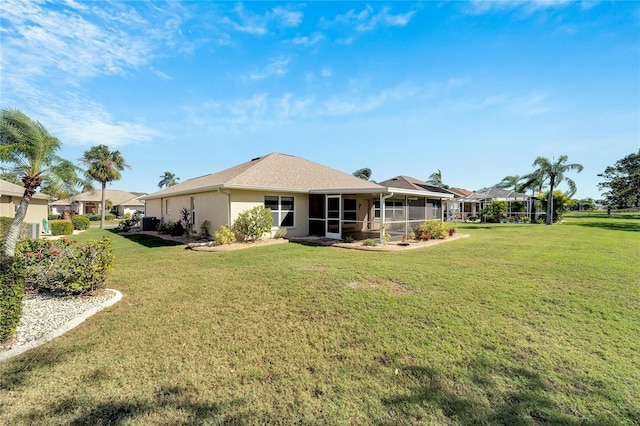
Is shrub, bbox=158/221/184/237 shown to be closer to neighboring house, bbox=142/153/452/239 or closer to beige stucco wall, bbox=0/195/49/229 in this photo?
neighboring house, bbox=142/153/452/239

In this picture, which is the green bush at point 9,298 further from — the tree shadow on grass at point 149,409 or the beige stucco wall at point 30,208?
the beige stucco wall at point 30,208

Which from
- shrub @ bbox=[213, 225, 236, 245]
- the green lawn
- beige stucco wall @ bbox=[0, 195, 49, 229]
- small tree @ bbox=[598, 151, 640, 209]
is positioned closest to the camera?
the green lawn

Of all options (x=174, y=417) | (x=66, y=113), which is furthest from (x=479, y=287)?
(x=66, y=113)

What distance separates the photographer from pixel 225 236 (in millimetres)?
12430

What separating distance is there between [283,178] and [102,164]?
81.4 ft

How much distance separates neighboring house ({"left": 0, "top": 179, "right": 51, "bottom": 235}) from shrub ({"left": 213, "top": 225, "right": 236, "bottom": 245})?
12.9 metres

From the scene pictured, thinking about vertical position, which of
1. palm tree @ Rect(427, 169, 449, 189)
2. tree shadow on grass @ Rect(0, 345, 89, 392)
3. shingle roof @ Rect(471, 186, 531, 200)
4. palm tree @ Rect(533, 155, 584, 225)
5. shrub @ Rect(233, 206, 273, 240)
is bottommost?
tree shadow on grass @ Rect(0, 345, 89, 392)

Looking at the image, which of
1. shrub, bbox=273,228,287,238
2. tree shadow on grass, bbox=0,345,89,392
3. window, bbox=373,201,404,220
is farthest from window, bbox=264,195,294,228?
tree shadow on grass, bbox=0,345,89,392

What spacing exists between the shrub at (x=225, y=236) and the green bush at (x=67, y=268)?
21.2ft

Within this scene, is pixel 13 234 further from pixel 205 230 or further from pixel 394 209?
pixel 394 209

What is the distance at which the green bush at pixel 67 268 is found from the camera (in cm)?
539

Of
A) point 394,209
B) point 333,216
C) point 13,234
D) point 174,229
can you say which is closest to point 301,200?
point 333,216

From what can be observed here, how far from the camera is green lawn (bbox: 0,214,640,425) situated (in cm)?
267

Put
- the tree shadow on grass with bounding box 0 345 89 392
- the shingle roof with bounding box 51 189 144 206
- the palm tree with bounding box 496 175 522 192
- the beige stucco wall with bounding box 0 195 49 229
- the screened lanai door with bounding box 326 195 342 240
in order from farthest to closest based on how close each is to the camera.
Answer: the palm tree with bounding box 496 175 522 192
the shingle roof with bounding box 51 189 144 206
the beige stucco wall with bounding box 0 195 49 229
the screened lanai door with bounding box 326 195 342 240
the tree shadow on grass with bounding box 0 345 89 392
